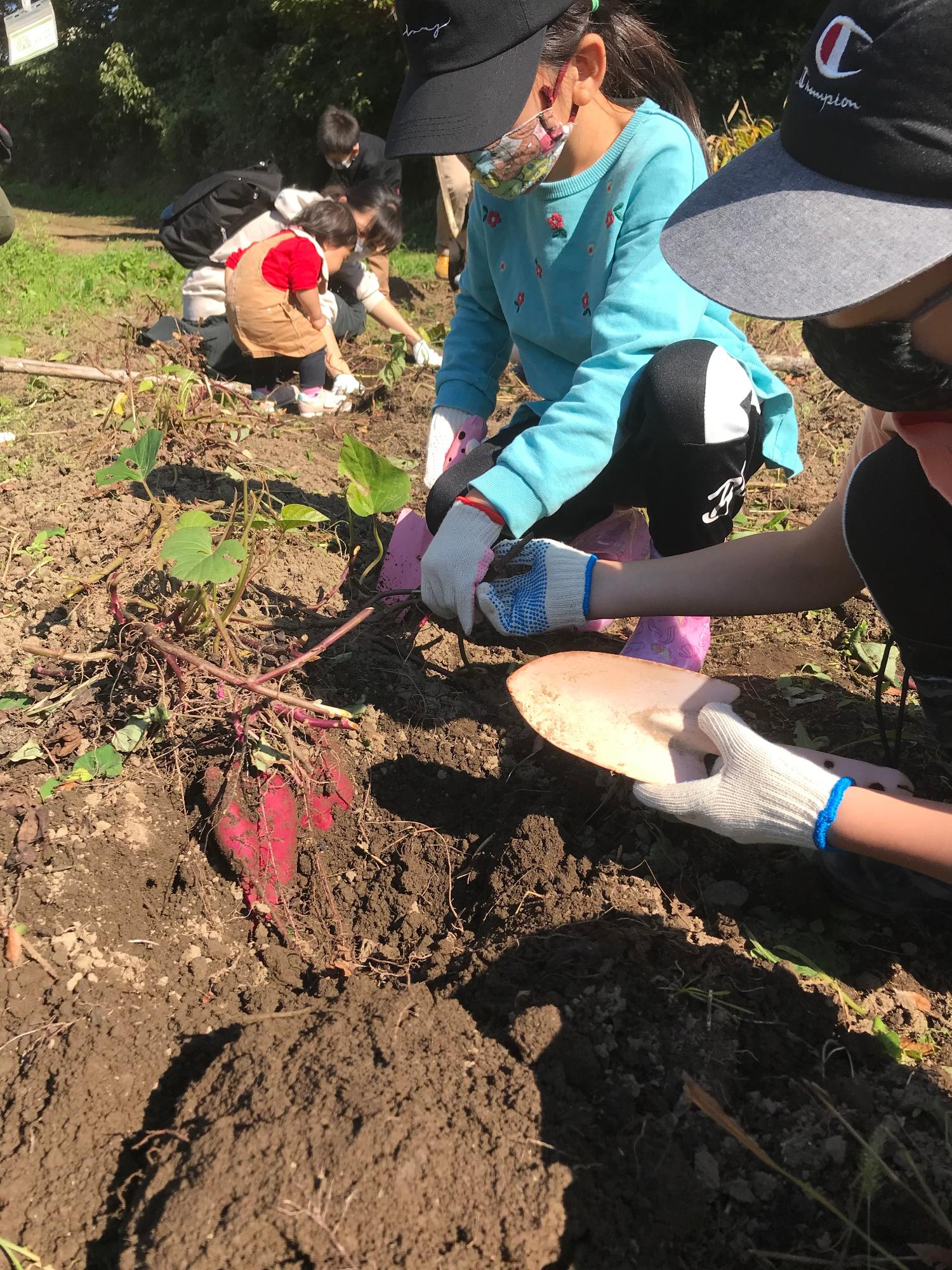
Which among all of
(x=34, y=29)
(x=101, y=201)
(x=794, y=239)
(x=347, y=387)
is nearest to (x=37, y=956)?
(x=794, y=239)

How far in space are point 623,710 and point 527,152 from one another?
1010mm

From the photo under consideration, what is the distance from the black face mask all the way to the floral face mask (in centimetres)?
73

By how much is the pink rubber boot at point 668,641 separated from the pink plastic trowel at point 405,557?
51 cm

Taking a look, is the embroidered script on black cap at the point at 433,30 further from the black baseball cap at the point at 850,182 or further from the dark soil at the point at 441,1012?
the dark soil at the point at 441,1012

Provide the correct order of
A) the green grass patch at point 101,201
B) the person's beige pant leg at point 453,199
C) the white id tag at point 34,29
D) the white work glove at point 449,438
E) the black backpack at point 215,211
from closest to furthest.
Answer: the white work glove at point 449,438
the black backpack at point 215,211
the white id tag at point 34,29
the person's beige pant leg at point 453,199
the green grass patch at point 101,201

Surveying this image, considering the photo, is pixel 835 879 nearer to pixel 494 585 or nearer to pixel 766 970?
pixel 766 970

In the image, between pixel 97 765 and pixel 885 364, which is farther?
pixel 97 765

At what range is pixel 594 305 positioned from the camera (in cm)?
184

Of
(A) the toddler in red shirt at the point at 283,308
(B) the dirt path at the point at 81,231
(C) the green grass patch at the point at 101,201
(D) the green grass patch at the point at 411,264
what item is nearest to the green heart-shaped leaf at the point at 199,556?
(A) the toddler in red shirt at the point at 283,308

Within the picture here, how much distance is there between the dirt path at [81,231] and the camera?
34.5 feet

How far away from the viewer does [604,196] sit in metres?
1.75

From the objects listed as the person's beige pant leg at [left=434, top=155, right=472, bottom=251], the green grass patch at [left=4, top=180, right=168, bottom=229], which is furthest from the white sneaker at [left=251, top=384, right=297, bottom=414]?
the green grass patch at [left=4, top=180, right=168, bottom=229]

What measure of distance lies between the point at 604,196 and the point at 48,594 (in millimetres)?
1429

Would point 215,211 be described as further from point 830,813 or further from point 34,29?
point 830,813
